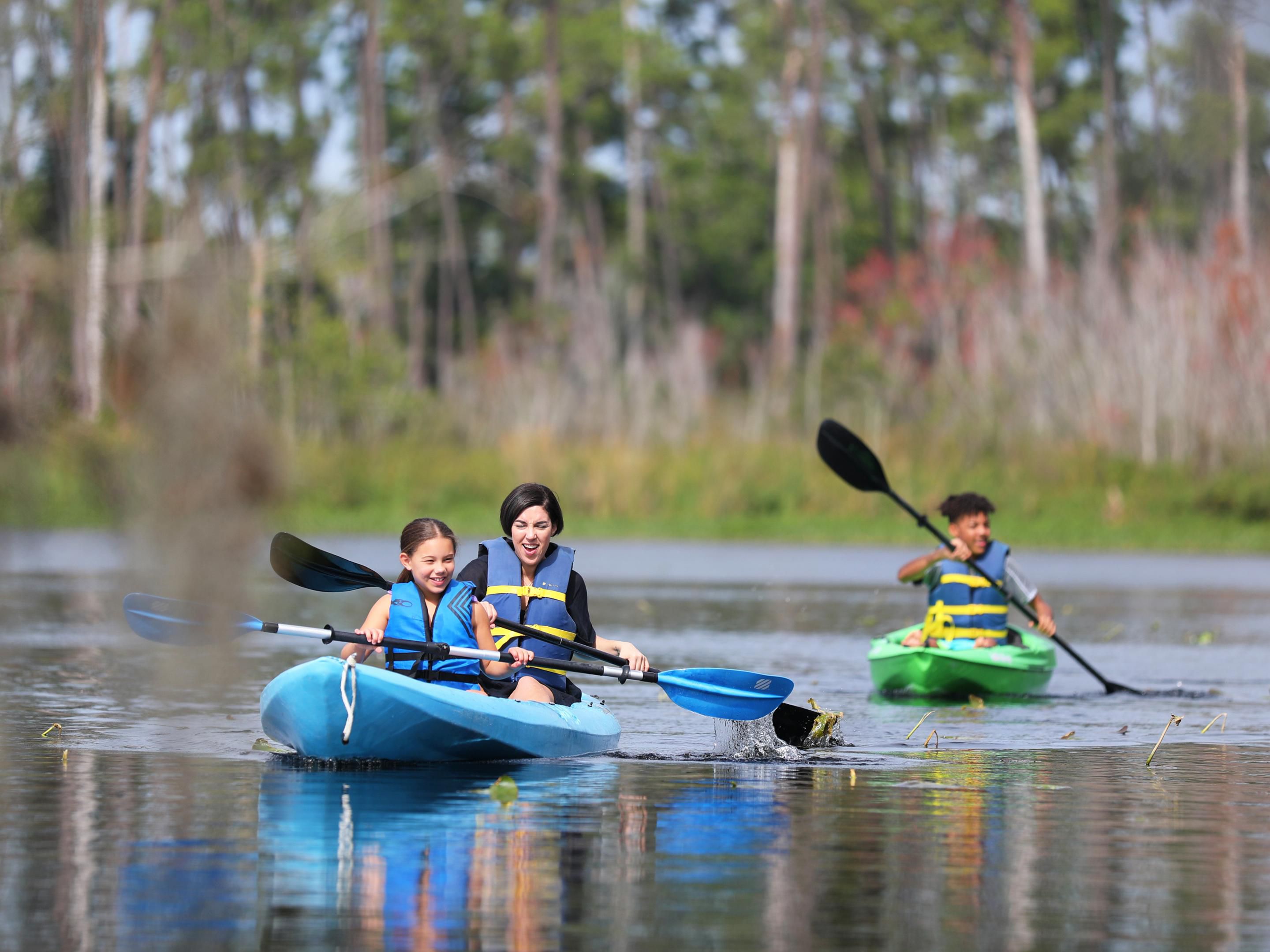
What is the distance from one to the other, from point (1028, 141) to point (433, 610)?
3108 centimetres

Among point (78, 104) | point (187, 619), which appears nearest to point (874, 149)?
point (187, 619)

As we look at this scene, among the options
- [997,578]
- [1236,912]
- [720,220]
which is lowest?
[1236,912]

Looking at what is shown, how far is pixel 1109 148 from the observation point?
43.8m

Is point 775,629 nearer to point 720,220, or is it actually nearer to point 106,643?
point 106,643

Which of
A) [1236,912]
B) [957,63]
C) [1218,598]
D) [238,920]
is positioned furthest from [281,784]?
[957,63]

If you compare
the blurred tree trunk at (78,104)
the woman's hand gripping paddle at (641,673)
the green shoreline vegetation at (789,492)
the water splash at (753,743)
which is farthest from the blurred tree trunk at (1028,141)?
the blurred tree trunk at (78,104)

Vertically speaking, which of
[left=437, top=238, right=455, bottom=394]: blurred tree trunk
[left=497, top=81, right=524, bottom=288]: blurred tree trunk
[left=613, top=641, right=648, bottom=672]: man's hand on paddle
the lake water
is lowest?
the lake water

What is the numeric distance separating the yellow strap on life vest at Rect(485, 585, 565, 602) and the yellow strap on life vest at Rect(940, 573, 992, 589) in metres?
4.08

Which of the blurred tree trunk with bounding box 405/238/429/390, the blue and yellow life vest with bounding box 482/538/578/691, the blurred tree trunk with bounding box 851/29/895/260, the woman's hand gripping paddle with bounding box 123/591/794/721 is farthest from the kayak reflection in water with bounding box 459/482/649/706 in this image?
the blurred tree trunk with bounding box 405/238/429/390

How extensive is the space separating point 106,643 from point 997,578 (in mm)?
6670

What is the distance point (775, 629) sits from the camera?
18219 mm

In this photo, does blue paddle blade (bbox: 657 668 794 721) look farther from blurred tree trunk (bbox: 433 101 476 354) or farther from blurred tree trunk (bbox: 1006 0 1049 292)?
blurred tree trunk (bbox: 433 101 476 354)

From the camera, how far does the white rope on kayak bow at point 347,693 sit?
9195 mm

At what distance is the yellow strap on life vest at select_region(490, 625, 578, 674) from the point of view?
10438 mm
